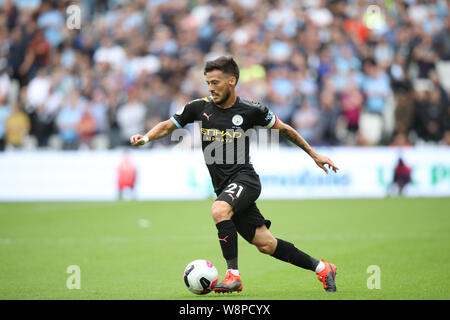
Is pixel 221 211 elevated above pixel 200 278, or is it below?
above

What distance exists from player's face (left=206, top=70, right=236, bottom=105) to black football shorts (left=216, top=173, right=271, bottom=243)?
0.78 metres

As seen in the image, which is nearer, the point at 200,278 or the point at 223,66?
the point at 200,278

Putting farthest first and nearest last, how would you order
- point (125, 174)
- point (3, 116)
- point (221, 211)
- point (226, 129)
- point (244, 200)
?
1. point (3, 116)
2. point (125, 174)
3. point (226, 129)
4. point (244, 200)
5. point (221, 211)

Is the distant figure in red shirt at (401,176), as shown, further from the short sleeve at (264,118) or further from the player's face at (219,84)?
the player's face at (219,84)

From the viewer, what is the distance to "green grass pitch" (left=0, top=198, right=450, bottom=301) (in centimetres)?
767

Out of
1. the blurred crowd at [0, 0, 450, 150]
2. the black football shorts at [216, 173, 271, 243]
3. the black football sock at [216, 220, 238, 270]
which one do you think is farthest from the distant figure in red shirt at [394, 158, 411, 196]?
the black football sock at [216, 220, 238, 270]

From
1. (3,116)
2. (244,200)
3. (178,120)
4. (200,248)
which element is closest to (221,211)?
(244,200)

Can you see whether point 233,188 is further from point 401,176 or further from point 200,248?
point 401,176

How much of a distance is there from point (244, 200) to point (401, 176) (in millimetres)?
14007

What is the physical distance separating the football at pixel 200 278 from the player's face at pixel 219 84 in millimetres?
1613

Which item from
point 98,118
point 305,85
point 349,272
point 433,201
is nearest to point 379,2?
point 305,85

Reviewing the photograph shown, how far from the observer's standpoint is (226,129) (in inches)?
→ 292

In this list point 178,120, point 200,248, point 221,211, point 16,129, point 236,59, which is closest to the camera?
point 221,211

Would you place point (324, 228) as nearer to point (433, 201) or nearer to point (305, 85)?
point (433, 201)
